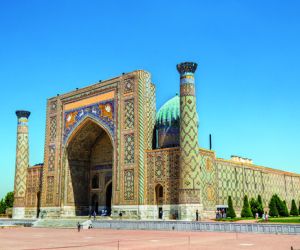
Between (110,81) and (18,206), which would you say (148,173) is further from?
(18,206)

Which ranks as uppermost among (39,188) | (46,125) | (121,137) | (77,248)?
(46,125)

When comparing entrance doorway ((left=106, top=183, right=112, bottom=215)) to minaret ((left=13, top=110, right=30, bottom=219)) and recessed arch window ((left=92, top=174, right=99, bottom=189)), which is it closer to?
recessed arch window ((left=92, top=174, right=99, bottom=189))

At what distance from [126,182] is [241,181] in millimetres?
8899

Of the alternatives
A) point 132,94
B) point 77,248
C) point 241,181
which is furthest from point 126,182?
point 77,248

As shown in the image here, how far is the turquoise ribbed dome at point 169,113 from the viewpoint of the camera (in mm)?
24406

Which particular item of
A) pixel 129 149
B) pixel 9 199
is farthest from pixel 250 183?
pixel 9 199

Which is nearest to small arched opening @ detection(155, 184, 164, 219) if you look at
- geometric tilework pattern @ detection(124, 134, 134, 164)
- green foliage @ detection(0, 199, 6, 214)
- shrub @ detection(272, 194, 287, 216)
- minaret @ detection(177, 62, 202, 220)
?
minaret @ detection(177, 62, 202, 220)

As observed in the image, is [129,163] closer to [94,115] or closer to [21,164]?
[94,115]

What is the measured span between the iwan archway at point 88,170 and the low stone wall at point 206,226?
678 centimetres

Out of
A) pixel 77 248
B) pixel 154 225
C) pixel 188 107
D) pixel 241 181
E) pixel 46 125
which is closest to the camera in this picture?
pixel 77 248

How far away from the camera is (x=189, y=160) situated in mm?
20031

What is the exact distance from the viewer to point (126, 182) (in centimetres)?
2281

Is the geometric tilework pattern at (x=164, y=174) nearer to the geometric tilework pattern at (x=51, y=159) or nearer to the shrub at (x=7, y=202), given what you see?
the geometric tilework pattern at (x=51, y=159)

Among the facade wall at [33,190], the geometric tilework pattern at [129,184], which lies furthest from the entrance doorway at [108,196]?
the facade wall at [33,190]
